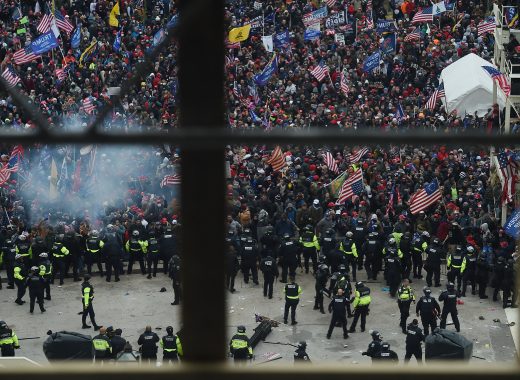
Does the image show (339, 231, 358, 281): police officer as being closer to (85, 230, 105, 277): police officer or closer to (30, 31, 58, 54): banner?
(85, 230, 105, 277): police officer

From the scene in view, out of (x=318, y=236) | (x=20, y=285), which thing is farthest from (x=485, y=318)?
(x=20, y=285)

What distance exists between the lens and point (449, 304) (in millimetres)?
21922

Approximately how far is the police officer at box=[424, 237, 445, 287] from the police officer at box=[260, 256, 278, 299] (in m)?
3.39

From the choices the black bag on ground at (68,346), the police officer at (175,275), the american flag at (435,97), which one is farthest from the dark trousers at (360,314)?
the american flag at (435,97)

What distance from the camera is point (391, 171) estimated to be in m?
28.7

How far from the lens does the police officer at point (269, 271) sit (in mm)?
23734

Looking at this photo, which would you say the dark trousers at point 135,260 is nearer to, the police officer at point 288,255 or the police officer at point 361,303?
the police officer at point 288,255

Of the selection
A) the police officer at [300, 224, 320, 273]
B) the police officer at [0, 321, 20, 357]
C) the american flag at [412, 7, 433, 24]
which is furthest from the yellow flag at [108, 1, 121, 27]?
the police officer at [0, 321, 20, 357]

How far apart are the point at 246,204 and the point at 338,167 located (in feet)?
10.8

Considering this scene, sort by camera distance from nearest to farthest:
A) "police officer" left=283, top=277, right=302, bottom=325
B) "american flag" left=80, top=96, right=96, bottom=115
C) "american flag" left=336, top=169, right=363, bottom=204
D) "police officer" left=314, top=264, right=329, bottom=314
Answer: "police officer" left=283, top=277, right=302, bottom=325
"police officer" left=314, top=264, right=329, bottom=314
"american flag" left=336, top=169, right=363, bottom=204
"american flag" left=80, top=96, right=96, bottom=115

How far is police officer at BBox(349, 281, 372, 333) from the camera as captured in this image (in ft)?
72.2

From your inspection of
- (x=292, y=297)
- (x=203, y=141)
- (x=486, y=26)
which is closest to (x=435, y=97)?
(x=486, y=26)

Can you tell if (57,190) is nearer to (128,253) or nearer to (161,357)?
(128,253)

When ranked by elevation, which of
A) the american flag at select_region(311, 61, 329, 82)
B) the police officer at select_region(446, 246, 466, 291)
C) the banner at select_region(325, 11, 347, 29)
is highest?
the banner at select_region(325, 11, 347, 29)
